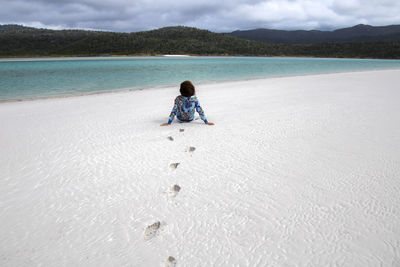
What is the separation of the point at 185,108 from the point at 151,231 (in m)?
3.45

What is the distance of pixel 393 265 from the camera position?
68.4 inches

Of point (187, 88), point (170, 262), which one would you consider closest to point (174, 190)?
point (170, 262)

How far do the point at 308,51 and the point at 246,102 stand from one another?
8842cm

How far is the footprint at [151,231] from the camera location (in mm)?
2064

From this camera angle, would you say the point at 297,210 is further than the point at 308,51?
No

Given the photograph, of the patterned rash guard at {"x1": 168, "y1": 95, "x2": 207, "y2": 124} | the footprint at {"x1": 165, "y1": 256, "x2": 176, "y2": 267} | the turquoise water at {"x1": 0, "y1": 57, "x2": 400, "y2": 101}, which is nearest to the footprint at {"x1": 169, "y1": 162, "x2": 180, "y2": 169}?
the footprint at {"x1": 165, "y1": 256, "x2": 176, "y2": 267}

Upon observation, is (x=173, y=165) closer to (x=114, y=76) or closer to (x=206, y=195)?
(x=206, y=195)

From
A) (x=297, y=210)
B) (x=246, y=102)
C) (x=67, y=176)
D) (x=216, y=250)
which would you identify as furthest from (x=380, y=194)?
(x=246, y=102)

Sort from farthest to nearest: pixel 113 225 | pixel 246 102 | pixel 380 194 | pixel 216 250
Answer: pixel 246 102, pixel 380 194, pixel 113 225, pixel 216 250

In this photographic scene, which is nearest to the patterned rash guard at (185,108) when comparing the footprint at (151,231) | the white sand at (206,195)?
the white sand at (206,195)

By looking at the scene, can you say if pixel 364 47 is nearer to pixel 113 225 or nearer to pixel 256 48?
pixel 256 48

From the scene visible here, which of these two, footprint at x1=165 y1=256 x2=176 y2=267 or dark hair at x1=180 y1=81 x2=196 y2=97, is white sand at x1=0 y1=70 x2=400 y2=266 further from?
dark hair at x1=180 y1=81 x2=196 y2=97

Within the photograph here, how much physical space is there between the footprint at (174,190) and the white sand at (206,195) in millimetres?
32

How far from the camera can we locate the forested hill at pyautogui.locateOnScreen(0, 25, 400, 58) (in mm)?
68469
